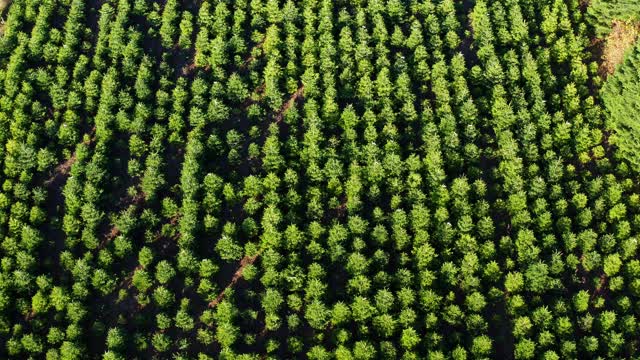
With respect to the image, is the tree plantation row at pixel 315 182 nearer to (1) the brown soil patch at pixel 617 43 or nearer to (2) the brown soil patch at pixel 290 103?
(2) the brown soil patch at pixel 290 103

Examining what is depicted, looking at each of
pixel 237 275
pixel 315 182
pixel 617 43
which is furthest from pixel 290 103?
pixel 617 43

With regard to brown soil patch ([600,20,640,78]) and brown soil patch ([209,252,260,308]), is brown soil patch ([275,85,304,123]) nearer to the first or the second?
brown soil patch ([209,252,260,308])

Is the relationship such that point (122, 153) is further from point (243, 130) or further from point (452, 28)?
point (452, 28)

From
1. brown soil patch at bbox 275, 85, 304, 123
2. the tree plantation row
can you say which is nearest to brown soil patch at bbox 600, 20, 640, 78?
the tree plantation row

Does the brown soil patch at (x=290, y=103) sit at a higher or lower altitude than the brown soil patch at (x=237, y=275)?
higher

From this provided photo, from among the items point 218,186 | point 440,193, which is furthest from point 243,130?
point 440,193

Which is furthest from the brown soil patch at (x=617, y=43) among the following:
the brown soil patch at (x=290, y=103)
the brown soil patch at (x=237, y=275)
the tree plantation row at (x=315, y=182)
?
the brown soil patch at (x=237, y=275)

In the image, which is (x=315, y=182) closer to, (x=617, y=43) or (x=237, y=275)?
(x=237, y=275)
